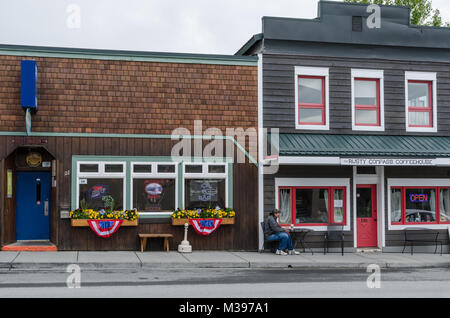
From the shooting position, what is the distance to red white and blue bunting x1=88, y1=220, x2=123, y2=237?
16.6m

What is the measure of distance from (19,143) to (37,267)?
12.3 ft

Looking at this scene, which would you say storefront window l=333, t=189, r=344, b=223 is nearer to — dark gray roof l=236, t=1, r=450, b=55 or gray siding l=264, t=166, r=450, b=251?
gray siding l=264, t=166, r=450, b=251

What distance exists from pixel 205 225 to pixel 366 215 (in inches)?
203

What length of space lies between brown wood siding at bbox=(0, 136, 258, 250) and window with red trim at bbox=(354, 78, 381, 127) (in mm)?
3899

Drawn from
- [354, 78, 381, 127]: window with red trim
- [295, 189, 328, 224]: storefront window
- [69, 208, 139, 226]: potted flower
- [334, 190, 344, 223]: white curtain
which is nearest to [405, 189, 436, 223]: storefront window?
[334, 190, 344, 223]: white curtain

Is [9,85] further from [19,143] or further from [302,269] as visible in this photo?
[302,269]

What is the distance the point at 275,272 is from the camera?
14711 millimetres

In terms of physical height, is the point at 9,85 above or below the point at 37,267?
above

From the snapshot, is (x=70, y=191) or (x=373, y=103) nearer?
(x=70, y=191)

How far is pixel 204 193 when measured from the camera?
58.1 feet

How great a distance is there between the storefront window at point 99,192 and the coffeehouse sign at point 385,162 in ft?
20.8

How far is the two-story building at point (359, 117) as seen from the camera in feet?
59.3

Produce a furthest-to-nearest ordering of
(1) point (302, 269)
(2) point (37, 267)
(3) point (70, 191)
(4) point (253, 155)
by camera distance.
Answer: (4) point (253, 155), (3) point (70, 191), (1) point (302, 269), (2) point (37, 267)

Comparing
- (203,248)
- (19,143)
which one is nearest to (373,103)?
(203,248)
